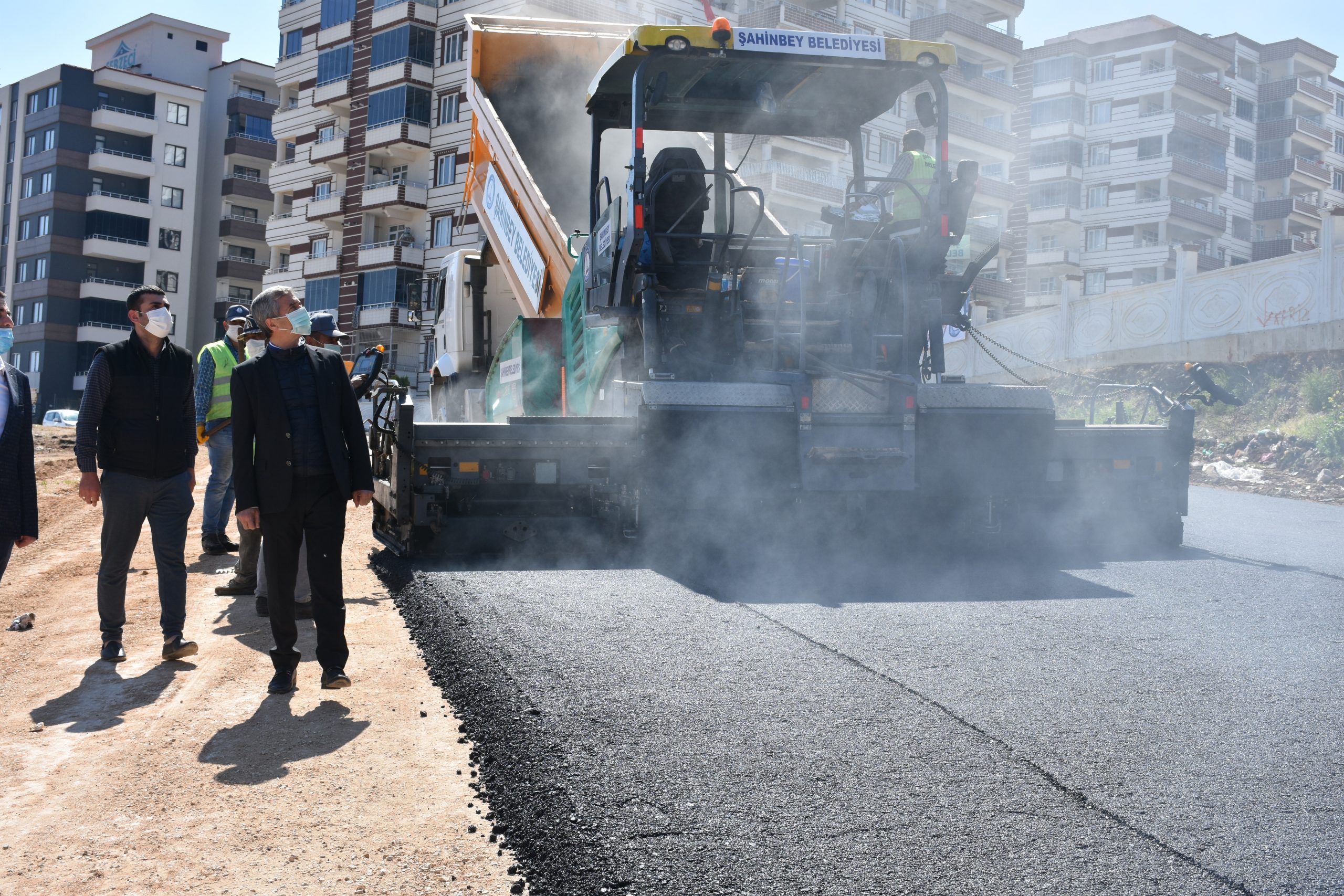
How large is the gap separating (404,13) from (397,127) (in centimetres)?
392

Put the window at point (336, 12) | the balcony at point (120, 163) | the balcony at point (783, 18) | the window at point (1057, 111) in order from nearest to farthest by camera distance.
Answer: the balcony at point (783, 18) < the window at point (336, 12) < the window at point (1057, 111) < the balcony at point (120, 163)

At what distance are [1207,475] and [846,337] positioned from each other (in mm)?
8907

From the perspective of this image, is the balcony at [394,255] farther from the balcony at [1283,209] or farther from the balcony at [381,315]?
the balcony at [1283,209]

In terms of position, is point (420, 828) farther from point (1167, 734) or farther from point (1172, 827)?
point (1167, 734)

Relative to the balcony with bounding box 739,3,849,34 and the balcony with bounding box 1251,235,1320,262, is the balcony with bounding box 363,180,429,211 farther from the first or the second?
the balcony with bounding box 1251,235,1320,262

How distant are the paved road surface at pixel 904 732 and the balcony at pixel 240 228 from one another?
178 ft

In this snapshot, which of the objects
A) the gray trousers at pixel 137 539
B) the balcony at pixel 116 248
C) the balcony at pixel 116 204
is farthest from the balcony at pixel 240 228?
the gray trousers at pixel 137 539

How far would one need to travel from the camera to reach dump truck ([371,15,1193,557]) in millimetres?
6672

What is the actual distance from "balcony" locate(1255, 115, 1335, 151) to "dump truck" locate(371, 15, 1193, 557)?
51.8 meters

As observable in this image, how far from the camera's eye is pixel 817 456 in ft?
21.6

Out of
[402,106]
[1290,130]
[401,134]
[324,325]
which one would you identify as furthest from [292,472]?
[1290,130]

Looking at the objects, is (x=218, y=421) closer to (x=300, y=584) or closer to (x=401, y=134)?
(x=300, y=584)

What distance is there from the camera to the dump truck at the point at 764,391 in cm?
667

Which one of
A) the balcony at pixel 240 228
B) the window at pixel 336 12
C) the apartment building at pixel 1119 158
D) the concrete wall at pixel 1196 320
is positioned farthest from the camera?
the balcony at pixel 240 228
